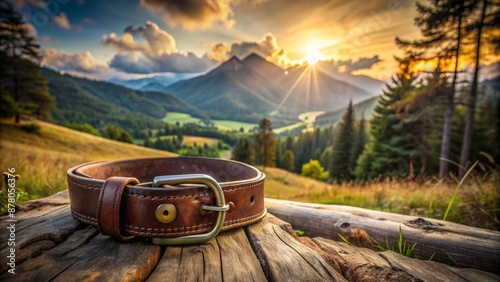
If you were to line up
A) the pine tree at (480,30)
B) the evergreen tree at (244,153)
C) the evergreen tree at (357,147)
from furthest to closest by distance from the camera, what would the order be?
the evergreen tree at (357,147)
the evergreen tree at (244,153)
the pine tree at (480,30)

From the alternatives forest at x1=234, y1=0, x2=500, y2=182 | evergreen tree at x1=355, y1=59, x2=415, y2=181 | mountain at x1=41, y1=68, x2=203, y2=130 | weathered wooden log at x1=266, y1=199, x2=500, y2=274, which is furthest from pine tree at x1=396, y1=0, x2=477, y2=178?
mountain at x1=41, y1=68, x2=203, y2=130

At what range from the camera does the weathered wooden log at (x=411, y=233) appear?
1731 millimetres

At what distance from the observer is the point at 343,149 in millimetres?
39844

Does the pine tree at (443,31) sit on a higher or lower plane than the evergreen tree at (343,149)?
higher

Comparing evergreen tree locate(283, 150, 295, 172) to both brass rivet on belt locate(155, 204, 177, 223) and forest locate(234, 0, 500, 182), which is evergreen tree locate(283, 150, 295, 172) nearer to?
forest locate(234, 0, 500, 182)

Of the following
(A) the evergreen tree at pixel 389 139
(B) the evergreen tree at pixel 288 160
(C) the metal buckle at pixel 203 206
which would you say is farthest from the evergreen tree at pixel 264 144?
(C) the metal buckle at pixel 203 206

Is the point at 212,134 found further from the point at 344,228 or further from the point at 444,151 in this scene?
the point at 344,228

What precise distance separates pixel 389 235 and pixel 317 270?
110 centimetres

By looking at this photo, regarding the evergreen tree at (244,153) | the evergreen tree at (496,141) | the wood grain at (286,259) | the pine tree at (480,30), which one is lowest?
the evergreen tree at (244,153)

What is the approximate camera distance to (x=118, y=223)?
1434mm

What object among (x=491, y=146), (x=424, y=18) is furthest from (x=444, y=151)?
(x=491, y=146)

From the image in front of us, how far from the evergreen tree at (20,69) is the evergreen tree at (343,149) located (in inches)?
1775

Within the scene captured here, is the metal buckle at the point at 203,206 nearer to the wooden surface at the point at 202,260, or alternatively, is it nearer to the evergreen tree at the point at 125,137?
the wooden surface at the point at 202,260

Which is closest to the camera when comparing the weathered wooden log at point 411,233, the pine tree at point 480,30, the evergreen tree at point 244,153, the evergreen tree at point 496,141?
the weathered wooden log at point 411,233
